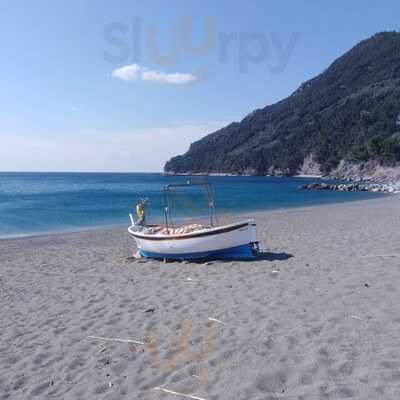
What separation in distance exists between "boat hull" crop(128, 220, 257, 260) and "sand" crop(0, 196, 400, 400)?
0.46 m

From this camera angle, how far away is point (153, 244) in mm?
13141

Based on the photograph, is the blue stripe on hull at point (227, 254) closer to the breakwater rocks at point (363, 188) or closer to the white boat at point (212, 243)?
the white boat at point (212, 243)

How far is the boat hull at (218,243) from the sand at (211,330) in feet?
1.53

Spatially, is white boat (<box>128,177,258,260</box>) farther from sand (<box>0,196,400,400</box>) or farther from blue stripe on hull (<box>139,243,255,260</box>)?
sand (<box>0,196,400,400</box>)

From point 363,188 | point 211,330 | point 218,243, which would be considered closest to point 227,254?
point 218,243

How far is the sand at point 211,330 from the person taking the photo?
4.83 meters

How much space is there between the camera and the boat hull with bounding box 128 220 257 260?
12.1m

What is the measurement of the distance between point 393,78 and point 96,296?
180 m

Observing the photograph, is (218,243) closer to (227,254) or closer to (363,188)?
(227,254)

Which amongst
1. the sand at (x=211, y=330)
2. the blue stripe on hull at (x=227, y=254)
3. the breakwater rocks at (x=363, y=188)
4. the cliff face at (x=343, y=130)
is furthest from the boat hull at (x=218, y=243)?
the cliff face at (x=343, y=130)

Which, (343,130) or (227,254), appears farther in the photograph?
(343,130)

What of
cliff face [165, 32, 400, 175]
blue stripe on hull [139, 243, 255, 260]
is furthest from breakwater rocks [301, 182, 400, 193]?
blue stripe on hull [139, 243, 255, 260]

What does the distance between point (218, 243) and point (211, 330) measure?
573cm

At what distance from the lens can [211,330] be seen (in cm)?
650
